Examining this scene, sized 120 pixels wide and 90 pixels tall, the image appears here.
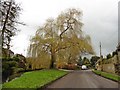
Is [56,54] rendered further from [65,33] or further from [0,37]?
[0,37]

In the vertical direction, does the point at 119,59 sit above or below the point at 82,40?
below

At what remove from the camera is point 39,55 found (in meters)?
53.0

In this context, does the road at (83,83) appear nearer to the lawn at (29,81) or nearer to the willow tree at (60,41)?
the lawn at (29,81)

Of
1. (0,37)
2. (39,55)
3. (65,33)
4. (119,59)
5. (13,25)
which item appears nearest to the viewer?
(0,37)

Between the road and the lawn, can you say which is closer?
the lawn

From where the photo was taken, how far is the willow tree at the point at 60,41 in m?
54.0

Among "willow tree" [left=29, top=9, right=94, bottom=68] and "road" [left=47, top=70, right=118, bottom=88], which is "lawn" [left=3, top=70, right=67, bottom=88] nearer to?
"road" [left=47, top=70, right=118, bottom=88]

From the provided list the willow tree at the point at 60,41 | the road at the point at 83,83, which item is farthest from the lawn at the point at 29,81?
the willow tree at the point at 60,41

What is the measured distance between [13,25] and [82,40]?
24.3 m

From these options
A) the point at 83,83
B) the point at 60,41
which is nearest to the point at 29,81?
the point at 83,83

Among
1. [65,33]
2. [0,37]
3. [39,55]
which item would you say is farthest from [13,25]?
[65,33]

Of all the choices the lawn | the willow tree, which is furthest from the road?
the willow tree

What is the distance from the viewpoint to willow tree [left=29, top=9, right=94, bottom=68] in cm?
5397

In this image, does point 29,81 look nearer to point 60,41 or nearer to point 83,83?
point 83,83
